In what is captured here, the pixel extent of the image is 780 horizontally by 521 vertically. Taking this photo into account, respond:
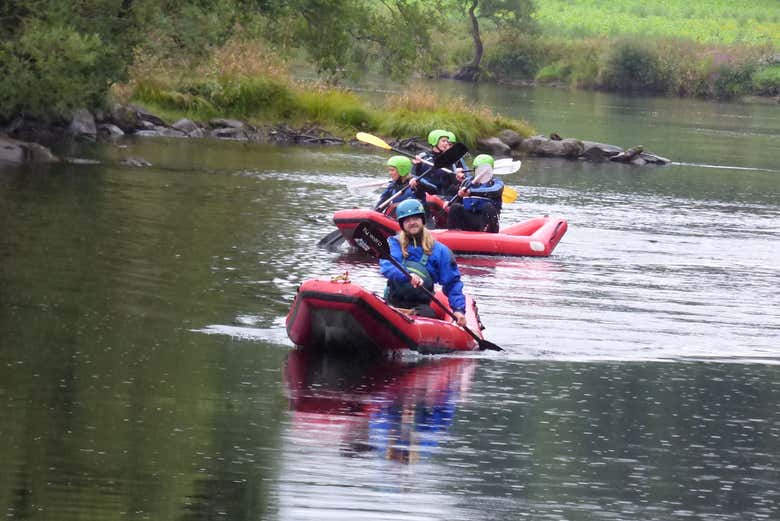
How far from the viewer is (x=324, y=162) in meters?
31.5

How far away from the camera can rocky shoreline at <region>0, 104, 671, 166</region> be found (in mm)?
31516

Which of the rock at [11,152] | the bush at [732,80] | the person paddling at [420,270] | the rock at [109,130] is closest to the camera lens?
the person paddling at [420,270]

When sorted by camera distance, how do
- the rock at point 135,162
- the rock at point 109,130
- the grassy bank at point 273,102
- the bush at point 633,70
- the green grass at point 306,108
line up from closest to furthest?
the rock at point 135,162 → the rock at point 109,130 → the grassy bank at point 273,102 → the green grass at point 306,108 → the bush at point 633,70

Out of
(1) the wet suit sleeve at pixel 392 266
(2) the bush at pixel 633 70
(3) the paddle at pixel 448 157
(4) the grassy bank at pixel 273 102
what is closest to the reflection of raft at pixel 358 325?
(1) the wet suit sleeve at pixel 392 266

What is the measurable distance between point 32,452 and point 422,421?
2.85 meters

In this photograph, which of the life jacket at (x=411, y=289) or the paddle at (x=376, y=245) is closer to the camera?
the paddle at (x=376, y=245)

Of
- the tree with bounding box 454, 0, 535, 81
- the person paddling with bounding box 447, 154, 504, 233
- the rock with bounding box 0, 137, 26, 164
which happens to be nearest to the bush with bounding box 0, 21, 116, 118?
the rock with bounding box 0, 137, 26, 164

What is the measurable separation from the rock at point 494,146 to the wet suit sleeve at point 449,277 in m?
23.2

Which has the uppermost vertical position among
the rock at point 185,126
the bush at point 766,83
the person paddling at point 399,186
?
the person paddling at point 399,186

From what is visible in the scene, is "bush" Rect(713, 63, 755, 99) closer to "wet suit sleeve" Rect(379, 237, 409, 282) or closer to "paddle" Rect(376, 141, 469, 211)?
"paddle" Rect(376, 141, 469, 211)

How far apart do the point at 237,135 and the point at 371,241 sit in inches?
913

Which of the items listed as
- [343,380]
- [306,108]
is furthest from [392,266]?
[306,108]

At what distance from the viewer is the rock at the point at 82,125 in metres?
32.1

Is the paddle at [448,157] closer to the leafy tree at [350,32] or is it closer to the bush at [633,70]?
the leafy tree at [350,32]
